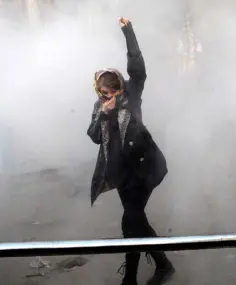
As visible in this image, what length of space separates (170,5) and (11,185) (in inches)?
45.0

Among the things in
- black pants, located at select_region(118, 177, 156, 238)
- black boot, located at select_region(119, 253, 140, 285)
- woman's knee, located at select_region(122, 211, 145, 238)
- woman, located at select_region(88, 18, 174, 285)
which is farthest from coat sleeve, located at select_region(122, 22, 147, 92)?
black boot, located at select_region(119, 253, 140, 285)

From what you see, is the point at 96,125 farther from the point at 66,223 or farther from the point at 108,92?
the point at 66,223

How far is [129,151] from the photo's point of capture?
73.0 inches

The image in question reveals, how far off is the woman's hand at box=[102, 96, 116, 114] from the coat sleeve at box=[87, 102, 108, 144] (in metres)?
0.02

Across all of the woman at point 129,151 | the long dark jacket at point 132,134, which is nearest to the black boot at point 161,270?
the woman at point 129,151

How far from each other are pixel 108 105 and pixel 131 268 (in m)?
0.79

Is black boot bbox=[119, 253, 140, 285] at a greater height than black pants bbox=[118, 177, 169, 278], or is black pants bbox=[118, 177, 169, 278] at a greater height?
black pants bbox=[118, 177, 169, 278]

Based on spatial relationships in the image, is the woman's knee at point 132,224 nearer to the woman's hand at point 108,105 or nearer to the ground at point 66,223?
the ground at point 66,223

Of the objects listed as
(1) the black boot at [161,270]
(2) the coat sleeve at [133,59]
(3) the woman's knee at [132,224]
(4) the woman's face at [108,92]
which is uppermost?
(2) the coat sleeve at [133,59]

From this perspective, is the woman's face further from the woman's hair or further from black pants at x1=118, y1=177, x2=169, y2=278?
black pants at x1=118, y1=177, x2=169, y2=278

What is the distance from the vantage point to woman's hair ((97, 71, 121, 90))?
5.90 feet

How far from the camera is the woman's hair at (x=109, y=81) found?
180 centimetres

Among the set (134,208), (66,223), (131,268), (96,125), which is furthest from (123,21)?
(131,268)

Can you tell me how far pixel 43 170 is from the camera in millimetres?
1902
